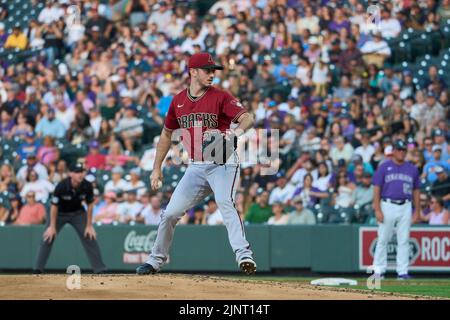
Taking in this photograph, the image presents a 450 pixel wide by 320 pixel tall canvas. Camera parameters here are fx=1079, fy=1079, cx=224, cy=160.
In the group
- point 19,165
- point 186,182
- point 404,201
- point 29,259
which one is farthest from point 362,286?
point 19,165

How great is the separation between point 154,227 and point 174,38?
5878mm

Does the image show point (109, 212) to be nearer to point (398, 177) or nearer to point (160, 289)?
point (398, 177)

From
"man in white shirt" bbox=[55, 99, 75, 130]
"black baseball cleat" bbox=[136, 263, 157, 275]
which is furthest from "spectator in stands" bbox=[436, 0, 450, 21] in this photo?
"black baseball cleat" bbox=[136, 263, 157, 275]

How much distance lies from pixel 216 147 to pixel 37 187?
9.66m

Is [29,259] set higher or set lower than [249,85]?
lower

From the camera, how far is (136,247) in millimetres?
18625

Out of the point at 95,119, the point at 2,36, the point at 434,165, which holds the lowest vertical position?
the point at 434,165

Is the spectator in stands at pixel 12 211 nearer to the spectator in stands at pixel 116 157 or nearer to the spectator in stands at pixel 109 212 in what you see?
the spectator in stands at pixel 109 212

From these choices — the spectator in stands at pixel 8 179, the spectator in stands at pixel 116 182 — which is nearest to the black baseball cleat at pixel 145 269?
the spectator in stands at pixel 116 182

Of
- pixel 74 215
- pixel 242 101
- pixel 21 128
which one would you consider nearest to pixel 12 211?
pixel 21 128

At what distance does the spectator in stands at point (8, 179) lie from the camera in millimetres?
20161

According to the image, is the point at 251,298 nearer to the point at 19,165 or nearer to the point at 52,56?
the point at 19,165

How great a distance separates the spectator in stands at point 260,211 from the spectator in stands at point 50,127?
193 inches
